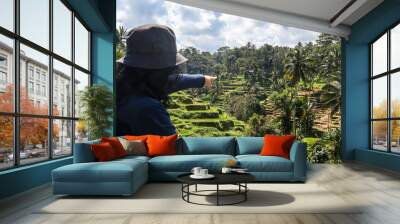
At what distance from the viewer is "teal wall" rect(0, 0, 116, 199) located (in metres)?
5.28

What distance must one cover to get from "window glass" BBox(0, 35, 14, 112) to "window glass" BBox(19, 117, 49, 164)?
0.46 m

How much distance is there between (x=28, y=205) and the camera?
432 cm

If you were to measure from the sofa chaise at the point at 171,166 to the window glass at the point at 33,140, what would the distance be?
0.74 meters

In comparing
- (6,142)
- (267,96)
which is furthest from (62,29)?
(267,96)

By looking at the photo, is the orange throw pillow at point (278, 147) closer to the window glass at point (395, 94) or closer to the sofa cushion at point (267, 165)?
the sofa cushion at point (267, 165)

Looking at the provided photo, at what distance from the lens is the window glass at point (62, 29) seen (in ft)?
21.6

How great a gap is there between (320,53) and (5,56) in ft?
32.0

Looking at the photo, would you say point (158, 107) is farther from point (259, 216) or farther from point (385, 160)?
point (259, 216)

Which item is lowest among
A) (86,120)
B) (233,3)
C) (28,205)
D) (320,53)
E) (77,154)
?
(28,205)

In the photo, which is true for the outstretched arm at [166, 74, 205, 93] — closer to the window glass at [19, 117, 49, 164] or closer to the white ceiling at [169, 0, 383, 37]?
the white ceiling at [169, 0, 383, 37]

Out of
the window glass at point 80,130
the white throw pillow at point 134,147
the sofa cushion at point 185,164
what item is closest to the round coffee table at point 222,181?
the sofa cushion at point 185,164

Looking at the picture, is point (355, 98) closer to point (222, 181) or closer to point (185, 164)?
point (185, 164)

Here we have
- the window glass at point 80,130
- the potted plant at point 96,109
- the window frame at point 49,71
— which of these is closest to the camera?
the window frame at point 49,71

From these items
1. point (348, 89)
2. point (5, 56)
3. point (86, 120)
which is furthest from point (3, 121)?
point (348, 89)
